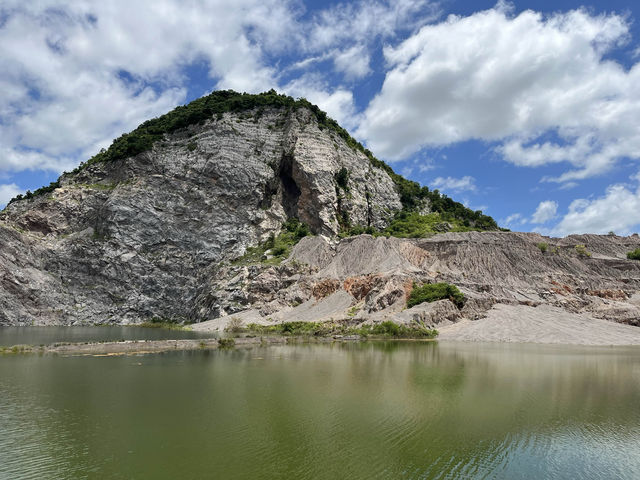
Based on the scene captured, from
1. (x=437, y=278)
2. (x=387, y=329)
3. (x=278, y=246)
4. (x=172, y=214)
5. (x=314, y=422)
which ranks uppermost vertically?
(x=172, y=214)

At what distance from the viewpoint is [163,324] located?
93.2 m

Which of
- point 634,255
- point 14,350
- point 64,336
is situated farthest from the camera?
point 634,255

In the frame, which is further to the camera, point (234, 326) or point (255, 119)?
point (255, 119)

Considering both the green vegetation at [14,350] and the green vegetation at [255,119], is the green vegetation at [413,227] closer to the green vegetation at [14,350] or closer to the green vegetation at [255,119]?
the green vegetation at [255,119]

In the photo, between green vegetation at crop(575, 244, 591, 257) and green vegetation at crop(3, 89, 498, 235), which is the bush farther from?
green vegetation at crop(575, 244, 591, 257)

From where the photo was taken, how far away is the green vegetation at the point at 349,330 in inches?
2564

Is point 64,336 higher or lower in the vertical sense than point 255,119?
lower

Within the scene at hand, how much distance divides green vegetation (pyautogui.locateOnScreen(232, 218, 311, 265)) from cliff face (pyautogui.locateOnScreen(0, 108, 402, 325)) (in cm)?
215

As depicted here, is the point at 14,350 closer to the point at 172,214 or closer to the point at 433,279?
the point at 433,279

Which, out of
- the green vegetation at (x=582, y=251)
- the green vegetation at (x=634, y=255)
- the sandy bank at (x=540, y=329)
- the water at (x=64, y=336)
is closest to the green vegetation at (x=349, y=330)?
the sandy bank at (x=540, y=329)

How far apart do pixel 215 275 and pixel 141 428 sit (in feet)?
267

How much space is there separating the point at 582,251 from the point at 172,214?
3585 inches

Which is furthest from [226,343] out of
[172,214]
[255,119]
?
[255,119]

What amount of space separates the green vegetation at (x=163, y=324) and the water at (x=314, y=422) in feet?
176
